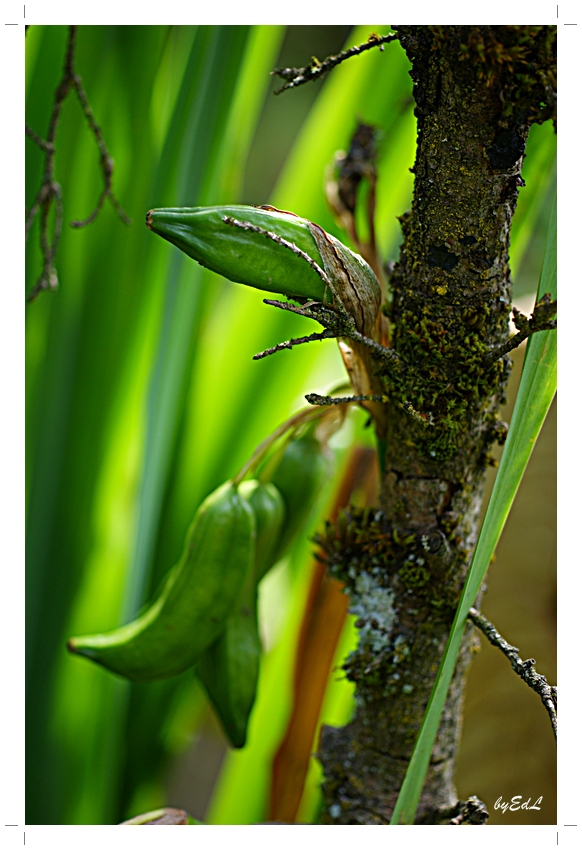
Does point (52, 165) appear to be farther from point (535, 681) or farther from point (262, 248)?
point (535, 681)

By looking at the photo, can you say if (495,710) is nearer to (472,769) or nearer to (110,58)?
(472,769)

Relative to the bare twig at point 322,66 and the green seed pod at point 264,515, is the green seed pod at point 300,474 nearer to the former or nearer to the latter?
the green seed pod at point 264,515

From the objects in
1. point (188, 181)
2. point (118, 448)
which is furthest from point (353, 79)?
point (118, 448)
